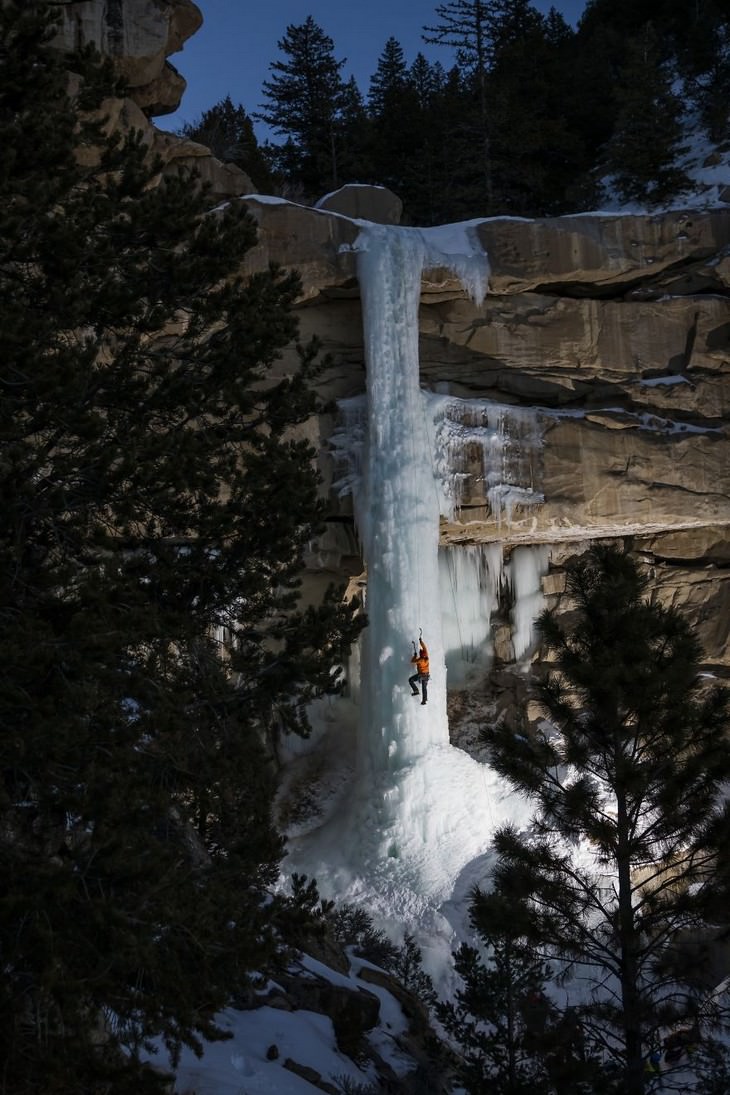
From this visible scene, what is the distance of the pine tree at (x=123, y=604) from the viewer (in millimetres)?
5699

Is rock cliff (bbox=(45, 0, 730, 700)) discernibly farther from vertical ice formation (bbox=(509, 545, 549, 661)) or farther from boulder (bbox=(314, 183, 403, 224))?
vertical ice formation (bbox=(509, 545, 549, 661))

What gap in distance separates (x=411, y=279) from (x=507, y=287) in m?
1.73

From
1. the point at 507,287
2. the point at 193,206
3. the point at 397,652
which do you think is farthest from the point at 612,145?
the point at 193,206

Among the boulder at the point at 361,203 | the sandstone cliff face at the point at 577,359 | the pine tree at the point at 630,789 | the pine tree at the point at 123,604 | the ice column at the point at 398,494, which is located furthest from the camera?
the boulder at the point at 361,203

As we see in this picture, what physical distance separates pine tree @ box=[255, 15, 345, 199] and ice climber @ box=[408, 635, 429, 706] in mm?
13914

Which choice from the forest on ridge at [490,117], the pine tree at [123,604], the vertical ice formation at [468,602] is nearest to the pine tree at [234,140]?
the forest on ridge at [490,117]

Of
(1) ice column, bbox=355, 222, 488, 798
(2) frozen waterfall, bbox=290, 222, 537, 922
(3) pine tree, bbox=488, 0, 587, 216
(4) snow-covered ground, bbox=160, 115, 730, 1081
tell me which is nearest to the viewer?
(4) snow-covered ground, bbox=160, 115, 730, 1081

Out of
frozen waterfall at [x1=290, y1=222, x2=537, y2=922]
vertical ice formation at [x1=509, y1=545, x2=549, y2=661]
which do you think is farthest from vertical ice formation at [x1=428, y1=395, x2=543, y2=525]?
vertical ice formation at [x1=509, y1=545, x2=549, y2=661]

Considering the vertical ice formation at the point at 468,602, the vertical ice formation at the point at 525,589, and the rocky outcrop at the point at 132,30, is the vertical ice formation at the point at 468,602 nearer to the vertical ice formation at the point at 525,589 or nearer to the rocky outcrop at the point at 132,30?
the vertical ice formation at the point at 525,589

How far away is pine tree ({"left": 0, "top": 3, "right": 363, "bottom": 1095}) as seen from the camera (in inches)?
224

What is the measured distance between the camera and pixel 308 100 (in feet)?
90.7

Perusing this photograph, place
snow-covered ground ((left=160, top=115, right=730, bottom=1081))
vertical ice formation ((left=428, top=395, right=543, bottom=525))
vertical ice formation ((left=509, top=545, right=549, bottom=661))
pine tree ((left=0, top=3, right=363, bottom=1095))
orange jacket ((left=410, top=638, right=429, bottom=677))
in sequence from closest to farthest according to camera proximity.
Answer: pine tree ((left=0, top=3, right=363, bottom=1095)), snow-covered ground ((left=160, top=115, right=730, bottom=1081)), orange jacket ((left=410, top=638, right=429, bottom=677)), vertical ice formation ((left=428, top=395, right=543, bottom=525)), vertical ice formation ((left=509, top=545, right=549, bottom=661))

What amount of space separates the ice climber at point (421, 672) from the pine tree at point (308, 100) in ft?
45.6

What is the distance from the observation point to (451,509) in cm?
1914
